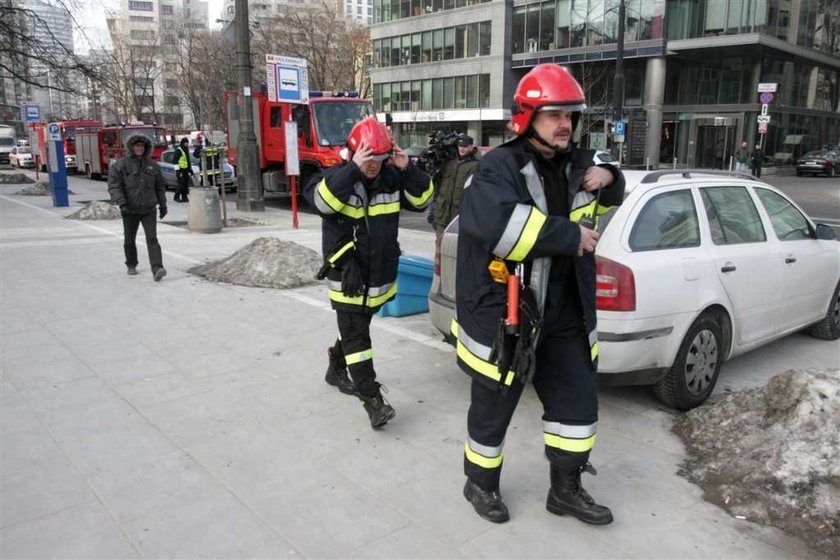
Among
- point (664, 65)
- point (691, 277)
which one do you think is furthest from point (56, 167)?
point (664, 65)

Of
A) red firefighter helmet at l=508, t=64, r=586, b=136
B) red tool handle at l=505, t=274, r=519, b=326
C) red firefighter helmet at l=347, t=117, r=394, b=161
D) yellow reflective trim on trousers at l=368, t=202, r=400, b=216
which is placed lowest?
red tool handle at l=505, t=274, r=519, b=326

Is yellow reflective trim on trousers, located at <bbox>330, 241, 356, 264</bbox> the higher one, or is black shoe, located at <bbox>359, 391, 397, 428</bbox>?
yellow reflective trim on trousers, located at <bbox>330, 241, 356, 264</bbox>

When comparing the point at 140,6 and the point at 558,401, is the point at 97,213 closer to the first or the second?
Result: the point at 558,401

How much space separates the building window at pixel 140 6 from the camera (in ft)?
363

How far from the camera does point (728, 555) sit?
2.89 m

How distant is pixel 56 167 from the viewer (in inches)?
685

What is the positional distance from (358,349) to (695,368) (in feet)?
7.27

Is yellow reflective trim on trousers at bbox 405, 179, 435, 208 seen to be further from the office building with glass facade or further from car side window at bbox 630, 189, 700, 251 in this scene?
the office building with glass facade

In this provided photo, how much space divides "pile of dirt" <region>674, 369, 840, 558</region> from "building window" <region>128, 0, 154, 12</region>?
4946 inches

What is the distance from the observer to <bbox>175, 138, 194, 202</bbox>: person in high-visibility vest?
62.2ft

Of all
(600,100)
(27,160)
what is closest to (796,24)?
(600,100)

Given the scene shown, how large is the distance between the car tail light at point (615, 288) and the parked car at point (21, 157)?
4776cm

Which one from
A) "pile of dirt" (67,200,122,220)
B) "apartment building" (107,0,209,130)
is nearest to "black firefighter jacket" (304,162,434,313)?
"pile of dirt" (67,200,122,220)

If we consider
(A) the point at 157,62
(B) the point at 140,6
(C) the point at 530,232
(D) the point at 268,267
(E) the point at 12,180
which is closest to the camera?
(C) the point at 530,232
